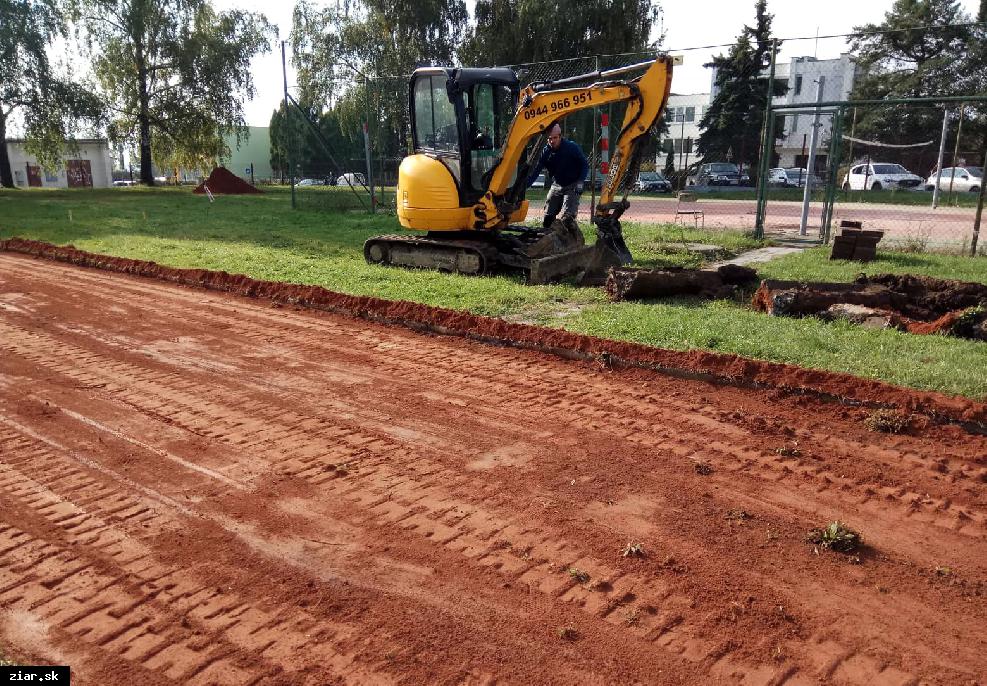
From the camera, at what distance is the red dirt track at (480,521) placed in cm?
293

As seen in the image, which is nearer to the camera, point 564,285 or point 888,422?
point 888,422

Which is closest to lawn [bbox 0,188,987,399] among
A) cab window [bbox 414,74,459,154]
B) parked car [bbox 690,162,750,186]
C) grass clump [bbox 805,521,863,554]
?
cab window [bbox 414,74,459,154]

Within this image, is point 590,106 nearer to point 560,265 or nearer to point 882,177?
point 560,265

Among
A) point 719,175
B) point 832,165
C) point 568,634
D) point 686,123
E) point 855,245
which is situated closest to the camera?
point 568,634

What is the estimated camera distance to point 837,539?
11.9ft

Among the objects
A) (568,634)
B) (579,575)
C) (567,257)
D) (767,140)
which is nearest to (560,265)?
(567,257)

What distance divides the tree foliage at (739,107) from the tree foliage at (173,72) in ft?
88.5

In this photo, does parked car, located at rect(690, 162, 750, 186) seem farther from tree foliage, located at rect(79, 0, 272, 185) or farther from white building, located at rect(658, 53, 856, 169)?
tree foliage, located at rect(79, 0, 272, 185)

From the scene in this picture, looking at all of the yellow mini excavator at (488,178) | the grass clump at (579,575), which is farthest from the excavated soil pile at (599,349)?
the grass clump at (579,575)

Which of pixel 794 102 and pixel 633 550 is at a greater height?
pixel 794 102

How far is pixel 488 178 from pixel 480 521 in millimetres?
7895

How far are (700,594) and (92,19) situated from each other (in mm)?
41694

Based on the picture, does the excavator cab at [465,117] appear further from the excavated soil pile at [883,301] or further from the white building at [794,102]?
the white building at [794,102]

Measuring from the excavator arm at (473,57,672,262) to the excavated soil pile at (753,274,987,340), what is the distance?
9.12 ft
